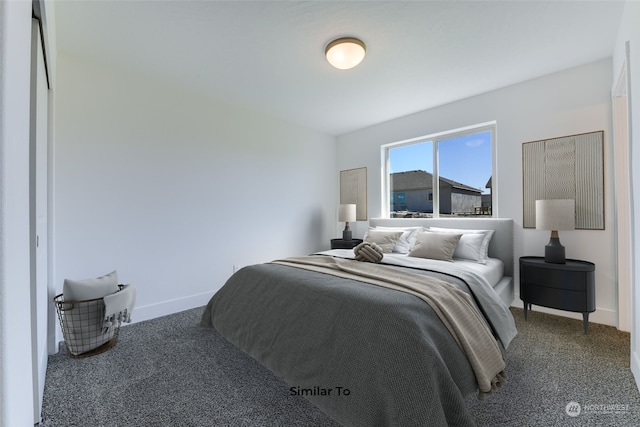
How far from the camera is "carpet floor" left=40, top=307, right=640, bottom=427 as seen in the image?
5.01ft

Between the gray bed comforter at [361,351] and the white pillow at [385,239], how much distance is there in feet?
4.47

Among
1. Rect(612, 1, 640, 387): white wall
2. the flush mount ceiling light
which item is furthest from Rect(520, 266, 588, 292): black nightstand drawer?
the flush mount ceiling light

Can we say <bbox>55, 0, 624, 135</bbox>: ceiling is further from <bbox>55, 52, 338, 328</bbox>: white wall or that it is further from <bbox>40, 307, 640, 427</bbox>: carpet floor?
<bbox>40, 307, 640, 427</bbox>: carpet floor

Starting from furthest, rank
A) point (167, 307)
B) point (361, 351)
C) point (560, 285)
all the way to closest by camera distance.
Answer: point (167, 307) < point (560, 285) < point (361, 351)

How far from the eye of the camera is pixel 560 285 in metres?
2.51

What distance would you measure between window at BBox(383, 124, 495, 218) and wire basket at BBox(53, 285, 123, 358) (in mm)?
3881

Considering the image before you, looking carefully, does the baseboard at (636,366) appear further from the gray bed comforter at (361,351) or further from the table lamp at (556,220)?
the gray bed comforter at (361,351)

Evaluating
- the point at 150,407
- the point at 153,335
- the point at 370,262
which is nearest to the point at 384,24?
the point at 370,262

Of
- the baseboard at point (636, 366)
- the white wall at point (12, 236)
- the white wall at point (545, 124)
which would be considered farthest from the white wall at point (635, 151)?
the white wall at point (12, 236)

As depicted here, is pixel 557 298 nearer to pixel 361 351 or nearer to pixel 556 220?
pixel 556 220

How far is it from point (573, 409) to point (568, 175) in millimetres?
2292

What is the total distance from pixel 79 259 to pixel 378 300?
2752 mm

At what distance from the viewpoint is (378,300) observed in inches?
62.0

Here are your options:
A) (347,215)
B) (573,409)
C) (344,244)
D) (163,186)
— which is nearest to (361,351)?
(573,409)
